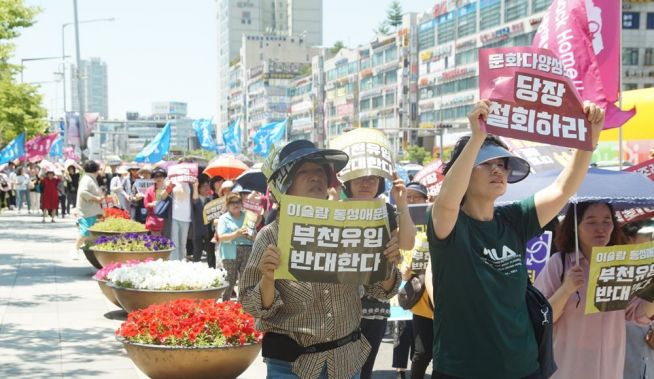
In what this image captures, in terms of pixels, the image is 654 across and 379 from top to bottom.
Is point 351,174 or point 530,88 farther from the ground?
point 530,88

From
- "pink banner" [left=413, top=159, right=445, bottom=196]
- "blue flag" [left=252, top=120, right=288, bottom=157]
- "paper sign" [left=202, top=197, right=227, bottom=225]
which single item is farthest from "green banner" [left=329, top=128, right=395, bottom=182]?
"blue flag" [left=252, top=120, right=288, bottom=157]

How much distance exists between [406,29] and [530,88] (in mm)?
88870

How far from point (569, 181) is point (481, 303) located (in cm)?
74

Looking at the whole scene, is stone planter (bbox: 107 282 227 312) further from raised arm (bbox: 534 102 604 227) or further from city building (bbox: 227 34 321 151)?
city building (bbox: 227 34 321 151)

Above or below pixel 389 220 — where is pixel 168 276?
below

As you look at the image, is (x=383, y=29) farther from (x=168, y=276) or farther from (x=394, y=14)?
(x=168, y=276)

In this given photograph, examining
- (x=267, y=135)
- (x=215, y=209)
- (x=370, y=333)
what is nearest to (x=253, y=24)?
(x=267, y=135)

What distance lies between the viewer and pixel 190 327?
6.21 m

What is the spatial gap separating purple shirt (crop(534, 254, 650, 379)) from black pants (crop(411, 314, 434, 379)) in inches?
74.4

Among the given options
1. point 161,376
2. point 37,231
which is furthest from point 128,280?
point 37,231

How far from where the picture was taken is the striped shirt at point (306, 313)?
4.00 m

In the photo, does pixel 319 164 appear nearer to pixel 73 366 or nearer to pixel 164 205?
pixel 73 366

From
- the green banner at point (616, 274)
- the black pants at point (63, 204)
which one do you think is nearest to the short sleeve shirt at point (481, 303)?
the green banner at point (616, 274)

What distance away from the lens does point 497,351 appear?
146 inches
